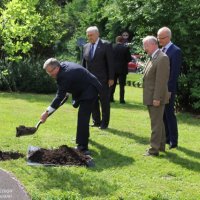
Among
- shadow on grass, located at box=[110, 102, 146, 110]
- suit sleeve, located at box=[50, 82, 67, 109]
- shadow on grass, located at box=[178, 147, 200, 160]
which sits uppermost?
suit sleeve, located at box=[50, 82, 67, 109]

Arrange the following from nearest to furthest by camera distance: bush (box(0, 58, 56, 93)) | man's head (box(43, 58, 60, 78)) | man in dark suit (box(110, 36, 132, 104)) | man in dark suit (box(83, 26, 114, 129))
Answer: man's head (box(43, 58, 60, 78))
man in dark suit (box(83, 26, 114, 129))
man in dark suit (box(110, 36, 132, 104))
bush (box(0, 58, 56, 93))

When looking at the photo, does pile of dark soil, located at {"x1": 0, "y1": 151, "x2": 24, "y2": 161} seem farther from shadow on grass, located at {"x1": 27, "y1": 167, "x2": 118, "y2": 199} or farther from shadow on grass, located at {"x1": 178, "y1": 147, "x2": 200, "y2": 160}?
shadow on grass, located at {"x1": 178, "y1": 147, "x2": 200, "y2": 160}

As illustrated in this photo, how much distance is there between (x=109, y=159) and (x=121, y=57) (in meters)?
8.04

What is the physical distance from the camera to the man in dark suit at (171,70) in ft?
30.2

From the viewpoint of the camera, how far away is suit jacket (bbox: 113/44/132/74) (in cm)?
1628

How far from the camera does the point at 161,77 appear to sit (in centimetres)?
858

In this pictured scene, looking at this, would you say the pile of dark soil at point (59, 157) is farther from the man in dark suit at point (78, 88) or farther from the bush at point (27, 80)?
the bush at point (27, 80)

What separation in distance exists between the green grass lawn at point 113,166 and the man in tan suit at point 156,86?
404 mm

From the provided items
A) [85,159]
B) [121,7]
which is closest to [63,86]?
[85,159]

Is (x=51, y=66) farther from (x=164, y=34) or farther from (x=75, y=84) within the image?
(x=164, y=34)

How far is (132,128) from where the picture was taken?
462 inches

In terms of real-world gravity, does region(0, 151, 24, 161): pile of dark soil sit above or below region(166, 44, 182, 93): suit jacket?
below

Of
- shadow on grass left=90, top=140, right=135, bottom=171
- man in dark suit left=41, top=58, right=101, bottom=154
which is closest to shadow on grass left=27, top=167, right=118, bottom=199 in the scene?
shadow on grass left=90, top=140, right=135, bottom=171

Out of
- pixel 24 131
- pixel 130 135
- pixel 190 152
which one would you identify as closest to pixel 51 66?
pixel 24 131
